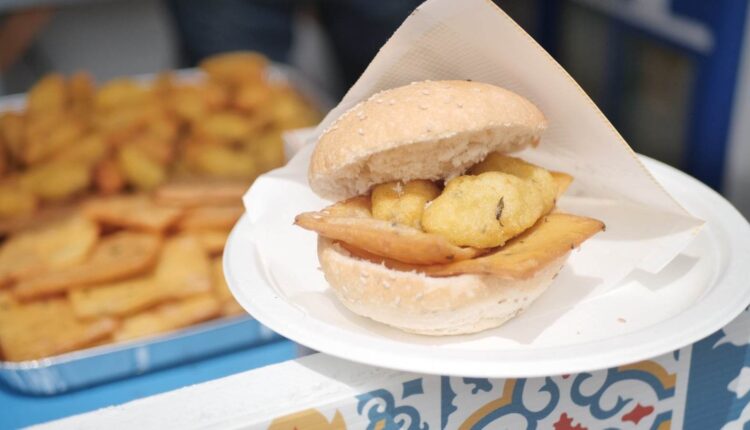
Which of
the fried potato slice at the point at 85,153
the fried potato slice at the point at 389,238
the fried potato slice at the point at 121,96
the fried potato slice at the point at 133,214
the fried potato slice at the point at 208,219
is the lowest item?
the fried potato slice at the point at 208,219

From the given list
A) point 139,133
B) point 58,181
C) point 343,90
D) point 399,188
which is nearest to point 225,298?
point 58,181

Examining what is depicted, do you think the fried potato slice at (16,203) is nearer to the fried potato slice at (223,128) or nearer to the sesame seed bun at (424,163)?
the fried potato slice at (223,128)

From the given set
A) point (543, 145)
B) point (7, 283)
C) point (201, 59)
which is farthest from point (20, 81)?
point (543, 145)

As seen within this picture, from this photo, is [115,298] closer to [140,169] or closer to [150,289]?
[150,289]

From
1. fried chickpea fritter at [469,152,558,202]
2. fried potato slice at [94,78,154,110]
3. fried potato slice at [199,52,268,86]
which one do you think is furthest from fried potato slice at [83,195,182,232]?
fried chickpea fritter at [469,152,558,202]

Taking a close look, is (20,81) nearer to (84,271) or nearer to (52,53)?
(52,53)

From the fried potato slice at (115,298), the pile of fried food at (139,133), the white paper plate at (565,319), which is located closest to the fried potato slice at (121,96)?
the pile of fried food at (139,133)
